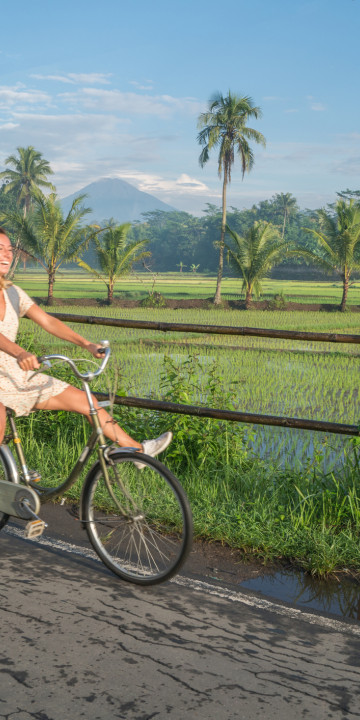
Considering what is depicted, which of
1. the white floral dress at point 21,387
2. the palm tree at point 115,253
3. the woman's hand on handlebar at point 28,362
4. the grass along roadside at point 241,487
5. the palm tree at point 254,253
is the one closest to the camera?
the woman's hand on handlebar at point 28,362

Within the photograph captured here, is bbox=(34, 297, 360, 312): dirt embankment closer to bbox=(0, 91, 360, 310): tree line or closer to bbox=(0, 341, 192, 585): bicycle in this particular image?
bbox=(0, 91, 360, 310): tree line

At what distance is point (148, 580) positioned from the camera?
127 inches

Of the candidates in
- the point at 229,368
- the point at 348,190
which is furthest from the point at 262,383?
the point at 348,190

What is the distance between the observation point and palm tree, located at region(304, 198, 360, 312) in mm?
38719

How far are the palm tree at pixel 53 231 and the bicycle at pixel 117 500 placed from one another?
31.9 meters

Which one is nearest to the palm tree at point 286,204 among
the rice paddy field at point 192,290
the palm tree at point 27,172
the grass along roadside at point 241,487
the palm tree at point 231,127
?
the rice paddy field at point 192,290

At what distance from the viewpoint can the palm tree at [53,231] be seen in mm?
36438

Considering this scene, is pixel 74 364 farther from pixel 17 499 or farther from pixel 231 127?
pixel 231 127

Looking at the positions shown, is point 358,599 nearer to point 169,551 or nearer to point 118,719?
point 169,551

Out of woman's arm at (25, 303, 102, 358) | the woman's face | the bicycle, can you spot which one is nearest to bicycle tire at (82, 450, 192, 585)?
the bicycle

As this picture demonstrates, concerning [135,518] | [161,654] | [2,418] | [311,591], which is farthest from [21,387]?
[311,591]

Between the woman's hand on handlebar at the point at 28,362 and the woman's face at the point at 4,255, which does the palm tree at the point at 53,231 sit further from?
the woman's hand on handlebar at the point at 28,362

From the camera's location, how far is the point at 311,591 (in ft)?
11.3

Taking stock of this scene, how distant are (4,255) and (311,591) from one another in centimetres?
216
